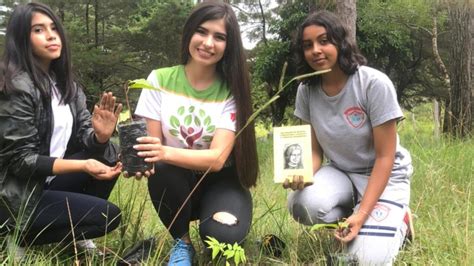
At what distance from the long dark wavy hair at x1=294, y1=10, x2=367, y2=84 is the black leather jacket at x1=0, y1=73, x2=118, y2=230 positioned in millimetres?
1062

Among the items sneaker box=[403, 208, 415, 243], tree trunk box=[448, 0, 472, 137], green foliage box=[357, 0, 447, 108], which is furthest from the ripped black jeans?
green foliage box=[357, 0, 447, 108]

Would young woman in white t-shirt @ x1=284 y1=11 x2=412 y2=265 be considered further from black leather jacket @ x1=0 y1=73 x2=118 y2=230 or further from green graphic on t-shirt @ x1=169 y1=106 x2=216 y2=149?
black leather jacket @ x1=0 y1=73 x2=118 y2=230

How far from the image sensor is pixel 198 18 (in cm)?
200

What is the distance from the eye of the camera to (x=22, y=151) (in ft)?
6.05

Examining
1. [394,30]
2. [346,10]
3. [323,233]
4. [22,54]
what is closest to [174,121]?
[22,54]

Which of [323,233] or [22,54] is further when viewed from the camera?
[323,233]

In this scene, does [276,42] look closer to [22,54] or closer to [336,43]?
[336,43]

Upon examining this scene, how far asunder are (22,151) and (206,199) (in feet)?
2.42

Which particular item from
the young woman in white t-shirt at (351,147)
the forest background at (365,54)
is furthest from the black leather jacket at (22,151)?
the young woman in white t-shirt at (351,147)

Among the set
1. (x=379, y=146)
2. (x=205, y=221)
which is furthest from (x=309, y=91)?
(x=205, y=221)

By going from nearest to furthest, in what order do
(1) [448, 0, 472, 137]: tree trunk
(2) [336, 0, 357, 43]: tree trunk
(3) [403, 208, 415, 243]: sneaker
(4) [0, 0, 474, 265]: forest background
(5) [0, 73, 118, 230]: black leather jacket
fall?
1. (5) [0, 73, 118, 230]: black leather jacket
2. (3) [403, 208, 415, 243]: sneaker
3. (4) [0, 0, 474, 265]: forest background
4. (2) [336, 0, 357, 43]: tree trunk
5. (1) [448, 0, 472, 137]: tree trunk

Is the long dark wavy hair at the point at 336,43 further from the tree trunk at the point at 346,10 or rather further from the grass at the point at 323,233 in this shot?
the tree trunk at the point at 346,10

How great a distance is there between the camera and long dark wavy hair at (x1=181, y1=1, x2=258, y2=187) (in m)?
2.00

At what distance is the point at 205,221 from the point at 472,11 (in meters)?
4.89
